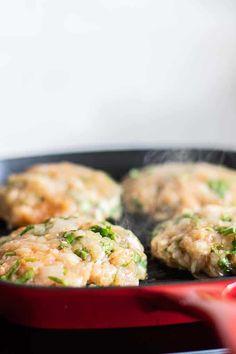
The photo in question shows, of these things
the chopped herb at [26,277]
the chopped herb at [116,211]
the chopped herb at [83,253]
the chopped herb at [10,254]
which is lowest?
the chopped herb at [116,211]

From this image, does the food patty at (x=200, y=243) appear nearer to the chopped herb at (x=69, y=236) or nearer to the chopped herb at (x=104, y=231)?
the chopped herb at (x=104, y=231)

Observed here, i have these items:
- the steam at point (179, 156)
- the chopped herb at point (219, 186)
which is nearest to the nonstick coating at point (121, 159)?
the steam at point (179, 156)

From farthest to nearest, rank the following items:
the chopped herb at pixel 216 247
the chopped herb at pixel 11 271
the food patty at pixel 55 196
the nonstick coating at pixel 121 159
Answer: the nonstick coating at pixel 121 159
the food patty at pixel 55 196
the chopped herb at pixel 216 247
the chopped herb at pixel 11 271

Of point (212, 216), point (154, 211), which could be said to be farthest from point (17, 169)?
point (212, 216)

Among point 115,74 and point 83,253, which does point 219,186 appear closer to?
point 83,253

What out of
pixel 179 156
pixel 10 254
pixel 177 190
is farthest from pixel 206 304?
pixel 179 156

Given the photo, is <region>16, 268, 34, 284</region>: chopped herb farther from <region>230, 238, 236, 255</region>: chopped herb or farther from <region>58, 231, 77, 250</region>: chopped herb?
<region>230, 238, 236, 255</region>: chopped herb

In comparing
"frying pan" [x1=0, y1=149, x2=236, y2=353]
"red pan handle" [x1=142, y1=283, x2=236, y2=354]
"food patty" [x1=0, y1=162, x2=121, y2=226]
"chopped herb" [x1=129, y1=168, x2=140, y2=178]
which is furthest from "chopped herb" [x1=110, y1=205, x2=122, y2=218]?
"red pan handle" [x1=142, y1=283, x2=236, y2=354]
